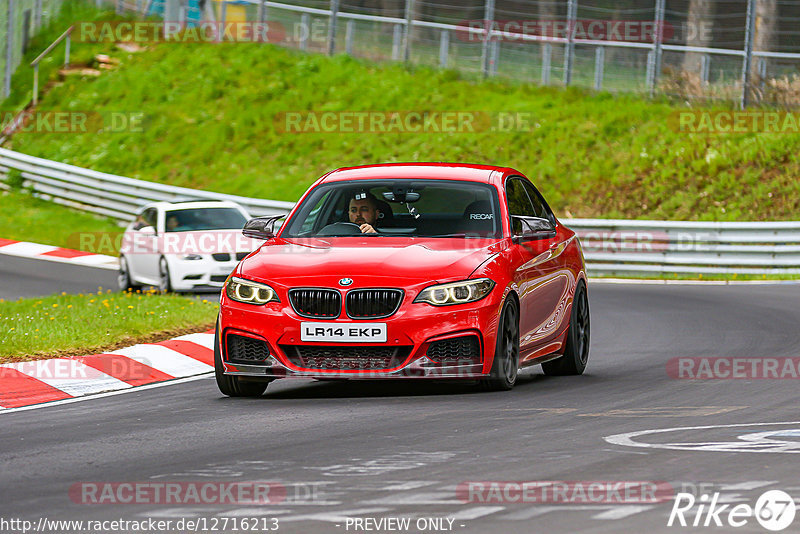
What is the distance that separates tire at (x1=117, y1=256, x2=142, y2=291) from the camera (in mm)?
22188

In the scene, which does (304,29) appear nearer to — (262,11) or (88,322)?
(262,11)

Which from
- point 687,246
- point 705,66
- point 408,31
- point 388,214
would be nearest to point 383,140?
point 408,31

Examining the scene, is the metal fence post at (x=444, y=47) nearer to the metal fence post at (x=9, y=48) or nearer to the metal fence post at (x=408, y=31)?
the metal fence post at (x=408, y=31)

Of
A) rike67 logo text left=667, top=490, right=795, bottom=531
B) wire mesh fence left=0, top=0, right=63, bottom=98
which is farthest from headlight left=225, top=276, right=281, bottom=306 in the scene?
wire mesh fence left=0, top=0, right=63, bottom=98

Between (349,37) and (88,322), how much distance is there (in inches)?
1000

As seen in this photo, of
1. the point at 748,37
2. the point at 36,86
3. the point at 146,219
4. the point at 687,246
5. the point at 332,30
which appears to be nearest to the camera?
the point at 146,219

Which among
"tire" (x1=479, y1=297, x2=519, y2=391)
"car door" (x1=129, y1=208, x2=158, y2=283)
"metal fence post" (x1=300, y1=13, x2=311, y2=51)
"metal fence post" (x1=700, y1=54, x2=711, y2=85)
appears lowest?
"car door" (x1=129, y1=208, x2=158, y2=283)

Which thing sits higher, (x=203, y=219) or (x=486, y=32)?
(x=486, y=32)

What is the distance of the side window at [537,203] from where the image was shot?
12047mm

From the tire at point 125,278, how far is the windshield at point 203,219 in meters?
0.93

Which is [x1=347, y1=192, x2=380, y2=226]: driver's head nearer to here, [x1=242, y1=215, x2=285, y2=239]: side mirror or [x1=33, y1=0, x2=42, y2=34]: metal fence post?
[x1=242, y1=215, x2=285, y2=239]: side mirror

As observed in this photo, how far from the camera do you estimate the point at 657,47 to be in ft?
106

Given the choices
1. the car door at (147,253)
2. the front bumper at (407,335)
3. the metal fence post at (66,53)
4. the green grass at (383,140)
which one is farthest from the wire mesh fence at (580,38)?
the front bumper at (407,335)

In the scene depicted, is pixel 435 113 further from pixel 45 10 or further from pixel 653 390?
pixel 653 390
